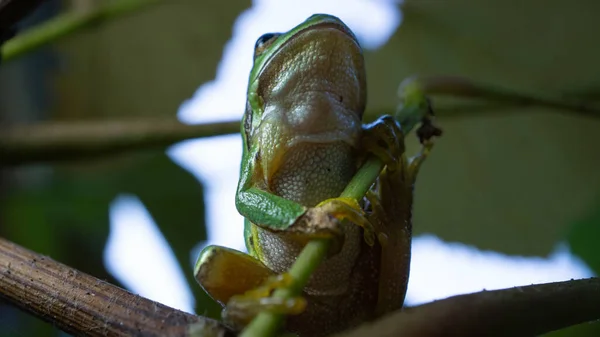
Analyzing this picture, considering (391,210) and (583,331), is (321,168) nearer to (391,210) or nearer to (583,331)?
(391,210)

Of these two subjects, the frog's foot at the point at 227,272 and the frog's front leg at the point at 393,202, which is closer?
the frog's foot at the point at 227,272

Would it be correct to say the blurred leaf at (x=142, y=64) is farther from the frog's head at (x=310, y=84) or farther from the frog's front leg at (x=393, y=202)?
the frog's front leg at (x=393, y=202)

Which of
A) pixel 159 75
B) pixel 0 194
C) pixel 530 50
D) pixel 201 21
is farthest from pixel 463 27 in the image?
pixel 0 194

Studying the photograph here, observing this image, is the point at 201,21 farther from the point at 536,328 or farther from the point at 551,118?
the point at 536,328

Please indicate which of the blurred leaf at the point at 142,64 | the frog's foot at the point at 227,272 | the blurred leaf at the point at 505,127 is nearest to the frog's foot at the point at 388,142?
the frog's foot at the point at 227,272

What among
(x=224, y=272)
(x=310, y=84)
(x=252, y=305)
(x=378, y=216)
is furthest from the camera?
(x=310, y=84)

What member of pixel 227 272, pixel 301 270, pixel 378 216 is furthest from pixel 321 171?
pixel 301 270
